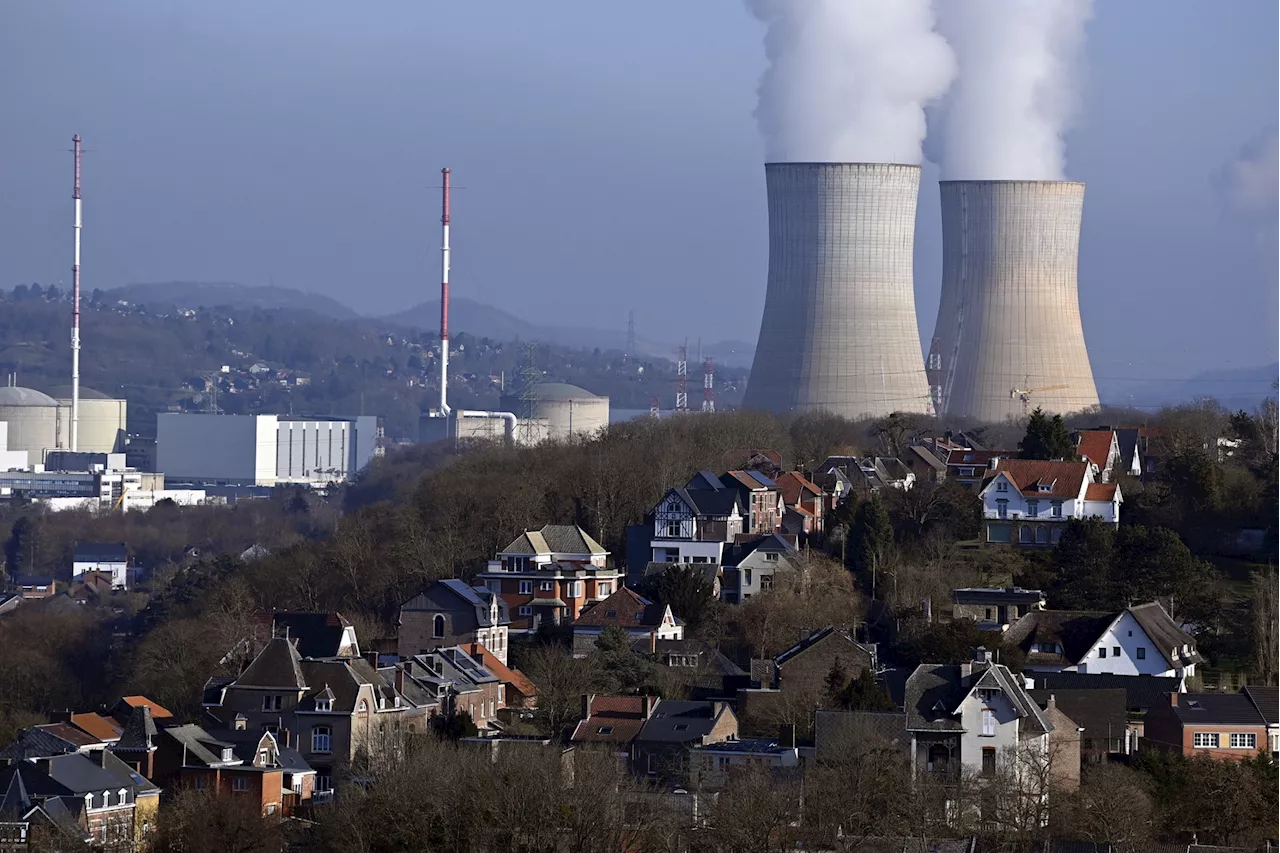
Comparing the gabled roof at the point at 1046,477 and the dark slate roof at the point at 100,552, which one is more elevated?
the gabled roof at the point at 1046,477

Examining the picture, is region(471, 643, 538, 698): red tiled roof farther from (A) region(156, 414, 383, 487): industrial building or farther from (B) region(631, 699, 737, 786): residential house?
(A) region(156, 414, 383, 487): industrial building

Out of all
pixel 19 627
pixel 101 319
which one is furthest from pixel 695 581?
pixel 101 319

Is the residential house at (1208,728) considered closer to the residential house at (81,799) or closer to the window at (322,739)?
the window at (322,739)

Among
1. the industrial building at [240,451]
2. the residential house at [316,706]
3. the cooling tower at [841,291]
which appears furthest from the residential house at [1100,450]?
the industrial building at [240,451]

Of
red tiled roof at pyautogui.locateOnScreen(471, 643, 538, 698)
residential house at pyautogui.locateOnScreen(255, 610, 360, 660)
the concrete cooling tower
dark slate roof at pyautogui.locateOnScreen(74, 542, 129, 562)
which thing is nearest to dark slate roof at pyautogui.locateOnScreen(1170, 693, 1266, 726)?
red tiled roof at pyautogui.locateOnScreen(471, 643, 538, 698)

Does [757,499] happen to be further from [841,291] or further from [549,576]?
[841,291]

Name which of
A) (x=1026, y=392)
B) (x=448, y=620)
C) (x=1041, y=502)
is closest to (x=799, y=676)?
(x=448, y=620)

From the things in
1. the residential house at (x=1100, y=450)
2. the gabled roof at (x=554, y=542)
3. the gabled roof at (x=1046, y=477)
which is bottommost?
the gabled roof at (x=554, y=542)
